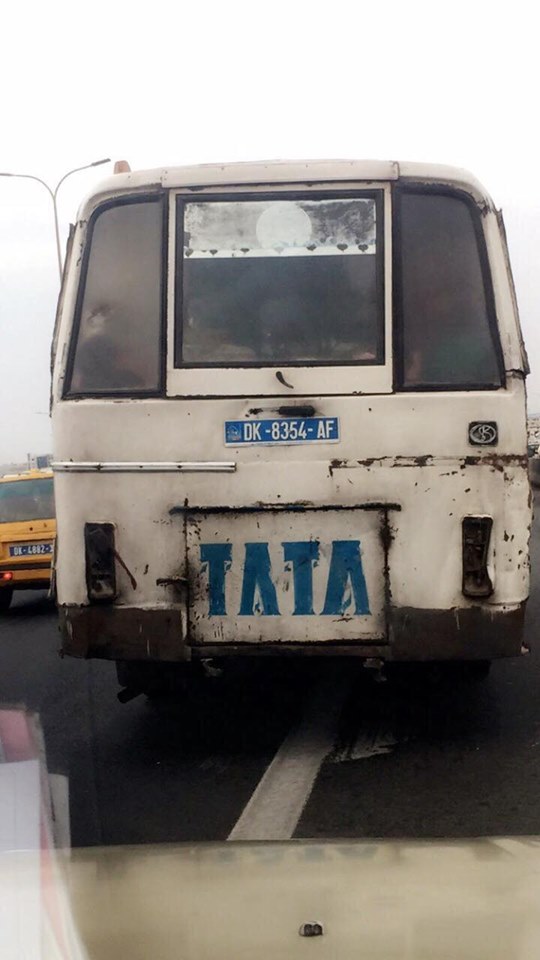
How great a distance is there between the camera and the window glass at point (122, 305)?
582 cm

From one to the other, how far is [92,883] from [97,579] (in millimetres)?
3209

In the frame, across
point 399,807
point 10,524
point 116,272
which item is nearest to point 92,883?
point 399,807

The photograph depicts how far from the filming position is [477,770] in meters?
5.52

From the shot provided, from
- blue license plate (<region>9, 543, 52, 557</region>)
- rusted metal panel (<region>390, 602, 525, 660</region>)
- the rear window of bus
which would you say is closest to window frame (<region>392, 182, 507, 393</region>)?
rusted metal panel (<region>390, 602, 525, 660</region>)

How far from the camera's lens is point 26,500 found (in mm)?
14992

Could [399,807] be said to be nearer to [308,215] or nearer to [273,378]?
[273,378]

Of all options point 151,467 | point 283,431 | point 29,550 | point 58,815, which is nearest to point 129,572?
point 151,467

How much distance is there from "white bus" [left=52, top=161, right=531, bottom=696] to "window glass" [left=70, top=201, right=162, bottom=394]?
0.04 feet

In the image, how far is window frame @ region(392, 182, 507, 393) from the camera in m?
5.66

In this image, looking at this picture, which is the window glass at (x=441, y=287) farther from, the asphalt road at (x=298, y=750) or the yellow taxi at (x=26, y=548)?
the yellow taxi at (x=26, y=548)

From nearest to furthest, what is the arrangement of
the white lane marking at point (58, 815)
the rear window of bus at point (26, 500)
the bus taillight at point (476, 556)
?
the white lane marking at point (58, 815), the bus taillight at point (476, 556), the rear window of bus at point (26, 500)

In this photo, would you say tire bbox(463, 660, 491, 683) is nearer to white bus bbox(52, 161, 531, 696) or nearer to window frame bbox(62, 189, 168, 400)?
white bus bbox(52, 161, 531, 696)

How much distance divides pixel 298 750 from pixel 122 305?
242 centimetres

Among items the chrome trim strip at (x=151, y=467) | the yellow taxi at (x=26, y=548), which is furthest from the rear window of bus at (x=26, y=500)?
the chrome trim strip at (x=151, y=467)
